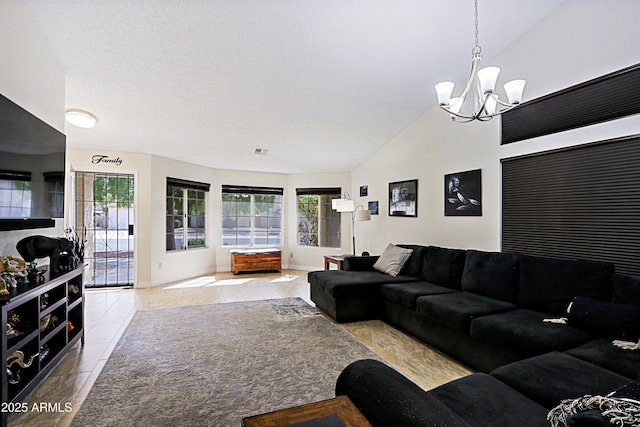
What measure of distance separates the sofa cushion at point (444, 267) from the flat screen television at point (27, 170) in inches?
158

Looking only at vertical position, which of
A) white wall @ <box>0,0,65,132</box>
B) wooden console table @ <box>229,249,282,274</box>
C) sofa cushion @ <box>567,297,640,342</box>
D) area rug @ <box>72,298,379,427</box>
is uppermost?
white wall @ <box>0,0,65,132</box>

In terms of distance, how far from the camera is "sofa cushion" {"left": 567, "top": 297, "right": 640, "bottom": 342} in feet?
6.81

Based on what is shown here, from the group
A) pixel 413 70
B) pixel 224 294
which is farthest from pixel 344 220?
pixel 413 70

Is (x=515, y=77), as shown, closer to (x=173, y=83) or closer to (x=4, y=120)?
(x=173, y=83)

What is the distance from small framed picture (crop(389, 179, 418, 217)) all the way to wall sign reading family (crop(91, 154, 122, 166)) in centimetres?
468

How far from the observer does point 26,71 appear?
2645mm

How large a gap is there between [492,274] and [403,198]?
2.18 meters

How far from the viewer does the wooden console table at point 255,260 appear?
276 inches

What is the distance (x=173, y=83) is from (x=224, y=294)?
3243 mm

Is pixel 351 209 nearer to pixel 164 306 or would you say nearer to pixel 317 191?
pixel 317 191

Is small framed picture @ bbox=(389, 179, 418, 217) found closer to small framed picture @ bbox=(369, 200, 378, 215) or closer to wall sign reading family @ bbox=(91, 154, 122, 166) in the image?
small framed picture @ bbox=(369, 200, 378, 215)

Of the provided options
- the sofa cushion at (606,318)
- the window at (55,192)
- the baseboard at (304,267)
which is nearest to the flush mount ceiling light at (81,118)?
the window at (55,192)

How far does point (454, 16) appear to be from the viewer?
3.08 meters

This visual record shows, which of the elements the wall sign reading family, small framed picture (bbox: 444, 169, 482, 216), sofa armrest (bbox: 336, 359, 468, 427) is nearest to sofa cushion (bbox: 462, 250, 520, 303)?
small framed picture (bbox: 444, 169, 482, 216)
